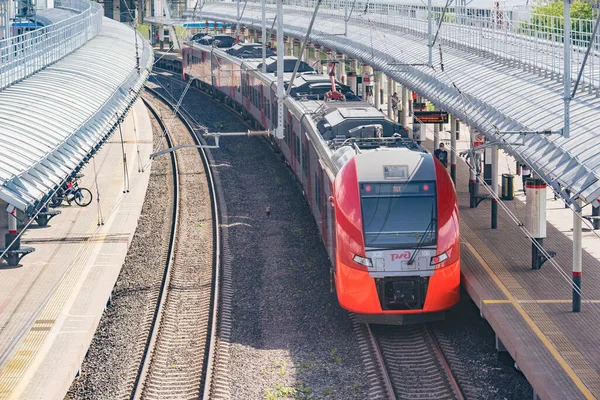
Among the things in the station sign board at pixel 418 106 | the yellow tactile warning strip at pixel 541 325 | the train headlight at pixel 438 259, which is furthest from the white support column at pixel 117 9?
the train headlight at pixel 438 259

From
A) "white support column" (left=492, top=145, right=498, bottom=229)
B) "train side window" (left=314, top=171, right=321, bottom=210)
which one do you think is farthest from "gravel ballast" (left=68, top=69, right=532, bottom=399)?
"white support column" (left=492, top=145, right=498, bottom=229)

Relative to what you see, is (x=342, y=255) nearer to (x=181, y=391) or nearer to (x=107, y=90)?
(x=181, y=391)

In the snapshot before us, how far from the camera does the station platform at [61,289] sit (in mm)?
15023

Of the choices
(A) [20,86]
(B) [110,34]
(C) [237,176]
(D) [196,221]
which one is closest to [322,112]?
(D) [196,221]

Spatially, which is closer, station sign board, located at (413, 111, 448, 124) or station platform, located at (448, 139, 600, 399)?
station platform, located at (448, 139, 600, 399)

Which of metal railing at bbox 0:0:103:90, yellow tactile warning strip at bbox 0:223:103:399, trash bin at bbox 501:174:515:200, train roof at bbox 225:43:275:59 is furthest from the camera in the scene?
train roof at bbox 225:43:275:59

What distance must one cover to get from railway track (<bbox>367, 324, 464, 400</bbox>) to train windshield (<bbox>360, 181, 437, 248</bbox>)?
1718 mm

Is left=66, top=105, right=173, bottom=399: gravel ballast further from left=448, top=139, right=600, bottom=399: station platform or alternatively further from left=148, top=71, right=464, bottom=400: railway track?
left=448, top=139, right=600, bottom=399: station platform

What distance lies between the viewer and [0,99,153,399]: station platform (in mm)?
15023

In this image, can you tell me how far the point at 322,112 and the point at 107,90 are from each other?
6.26 m

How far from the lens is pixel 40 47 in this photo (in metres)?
26.6

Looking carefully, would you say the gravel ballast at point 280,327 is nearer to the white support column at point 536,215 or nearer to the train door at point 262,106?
the white support column at point 536,215

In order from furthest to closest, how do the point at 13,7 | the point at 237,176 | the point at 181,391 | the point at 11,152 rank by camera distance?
the point at 13,7
the point at 237,176
the point at 11,152
the point at 181,391

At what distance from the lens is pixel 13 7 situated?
1854 inches
